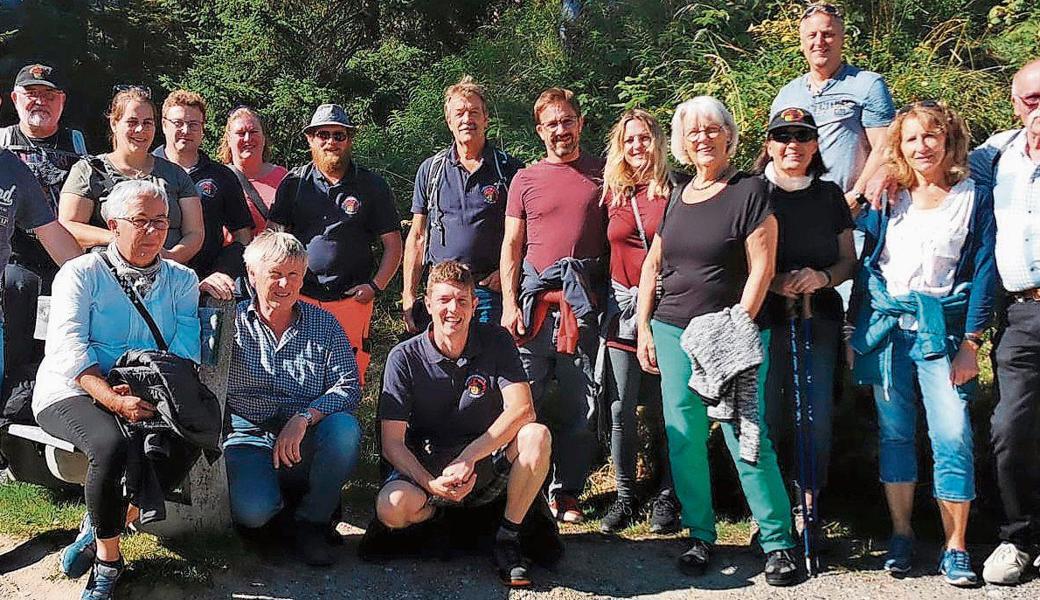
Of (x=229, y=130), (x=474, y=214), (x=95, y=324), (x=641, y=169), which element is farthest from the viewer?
(x=229, y=130)

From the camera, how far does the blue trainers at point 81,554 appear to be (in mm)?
4227

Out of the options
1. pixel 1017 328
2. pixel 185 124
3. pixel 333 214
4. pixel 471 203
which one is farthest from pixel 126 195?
pixel 1017 328

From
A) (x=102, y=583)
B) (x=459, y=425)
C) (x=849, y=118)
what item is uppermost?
(x=849, y=118)

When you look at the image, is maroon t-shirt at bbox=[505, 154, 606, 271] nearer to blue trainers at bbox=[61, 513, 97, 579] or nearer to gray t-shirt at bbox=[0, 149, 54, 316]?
gray t-shirt at bbox=[0, 149, 54, 316]

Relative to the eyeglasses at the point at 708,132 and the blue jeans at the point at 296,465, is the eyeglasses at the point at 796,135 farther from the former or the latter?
the blue jeans at the point at 296,465

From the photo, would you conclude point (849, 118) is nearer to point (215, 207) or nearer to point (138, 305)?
point (215, 207)

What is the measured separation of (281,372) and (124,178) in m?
1.27

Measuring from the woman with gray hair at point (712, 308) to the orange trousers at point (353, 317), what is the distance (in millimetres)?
1795

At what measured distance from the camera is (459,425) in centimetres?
445

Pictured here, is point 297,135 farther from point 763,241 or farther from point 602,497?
point 763,241

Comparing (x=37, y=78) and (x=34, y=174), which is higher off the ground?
(x=37, y=78)

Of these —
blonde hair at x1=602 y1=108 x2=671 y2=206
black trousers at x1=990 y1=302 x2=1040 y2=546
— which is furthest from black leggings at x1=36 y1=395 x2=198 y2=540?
black trousers at x1=990 y1=302 x2=1040 y2=546

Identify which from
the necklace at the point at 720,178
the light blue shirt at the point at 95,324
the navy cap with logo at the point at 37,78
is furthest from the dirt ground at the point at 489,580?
the navy cap with logo at the point at 37,78

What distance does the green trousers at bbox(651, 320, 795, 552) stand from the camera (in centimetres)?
427
